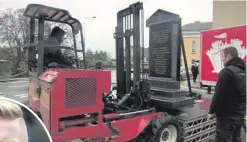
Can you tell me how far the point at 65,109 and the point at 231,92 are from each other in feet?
5.14

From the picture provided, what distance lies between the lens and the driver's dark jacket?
228 centimetres

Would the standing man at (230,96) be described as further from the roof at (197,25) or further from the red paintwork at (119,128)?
the red paintwork at (119,128)

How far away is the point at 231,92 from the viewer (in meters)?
2.38

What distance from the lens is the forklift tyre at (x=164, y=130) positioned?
273 cm

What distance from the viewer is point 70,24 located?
8.82 feet

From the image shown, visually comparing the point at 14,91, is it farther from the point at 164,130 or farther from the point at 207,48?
the point at 207,48

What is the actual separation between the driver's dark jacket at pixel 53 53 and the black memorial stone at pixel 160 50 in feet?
3.96

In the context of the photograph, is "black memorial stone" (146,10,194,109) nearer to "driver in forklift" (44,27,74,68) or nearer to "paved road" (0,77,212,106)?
"paved road" (0,77,212,106)

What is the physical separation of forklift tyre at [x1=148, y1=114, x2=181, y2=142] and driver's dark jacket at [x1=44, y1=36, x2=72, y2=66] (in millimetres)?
1201

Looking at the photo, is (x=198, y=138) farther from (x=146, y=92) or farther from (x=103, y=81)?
(x=103, y=81)

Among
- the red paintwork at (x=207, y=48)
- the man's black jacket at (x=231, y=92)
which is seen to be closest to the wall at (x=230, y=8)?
the red paintwork at (x=207, y=48)

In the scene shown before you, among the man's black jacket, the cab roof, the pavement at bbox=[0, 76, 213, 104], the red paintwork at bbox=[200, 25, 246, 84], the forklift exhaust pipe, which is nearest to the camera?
the pavement at bbox=[0, 76, 213, 104]

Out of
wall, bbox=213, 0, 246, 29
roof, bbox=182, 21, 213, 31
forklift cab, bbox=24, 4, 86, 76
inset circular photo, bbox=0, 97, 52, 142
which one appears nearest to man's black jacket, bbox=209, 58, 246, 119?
wall, bbox=213, 0, 246, 29

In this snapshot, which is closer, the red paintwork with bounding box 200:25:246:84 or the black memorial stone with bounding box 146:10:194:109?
the black memorial stone with bounding box 146:10:194:109
